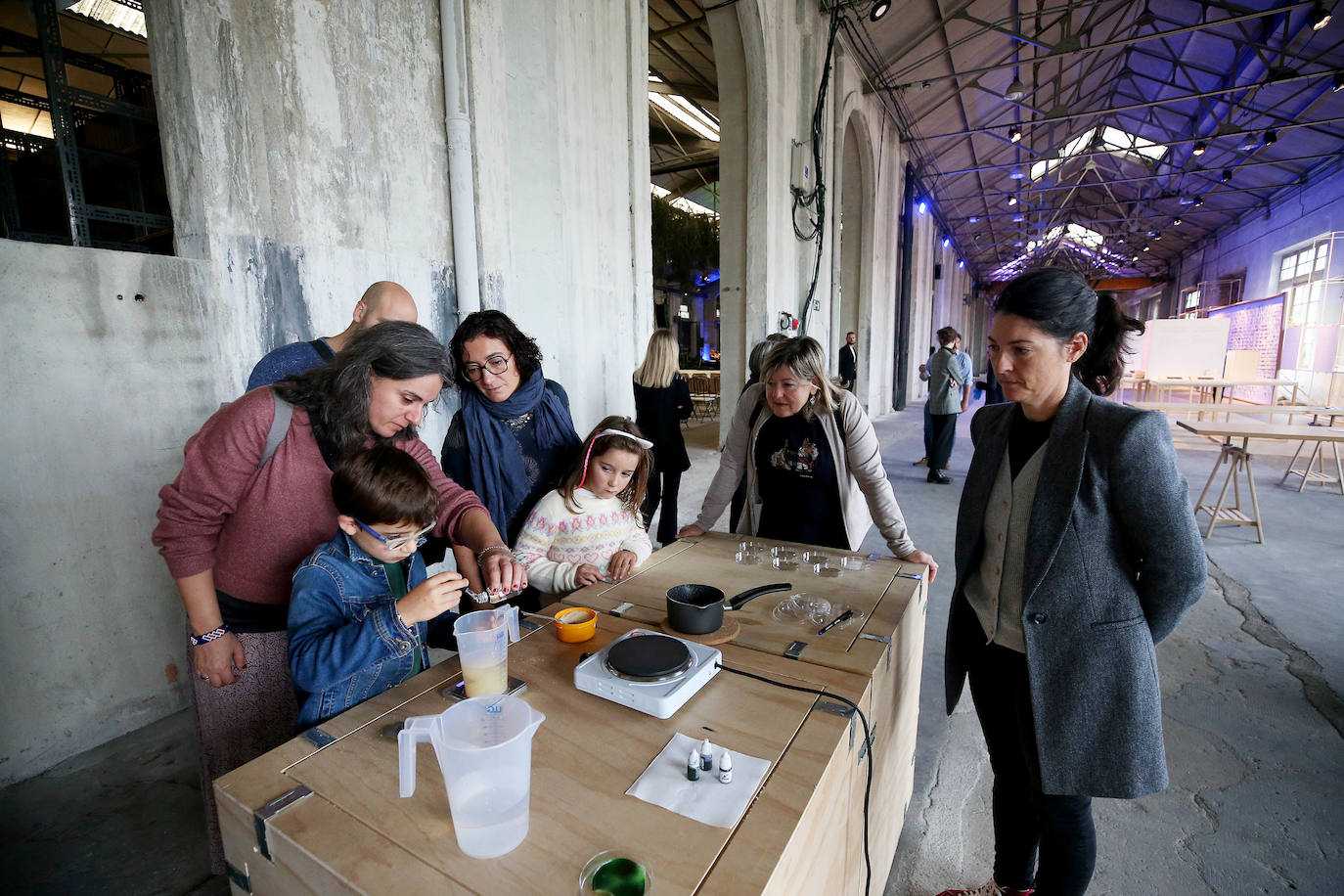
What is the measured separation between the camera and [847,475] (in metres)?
2.24

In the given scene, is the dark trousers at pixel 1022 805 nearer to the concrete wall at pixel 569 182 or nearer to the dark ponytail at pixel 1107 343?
the dark ponytail at pixel 1107 343

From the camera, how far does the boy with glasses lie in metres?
1.17

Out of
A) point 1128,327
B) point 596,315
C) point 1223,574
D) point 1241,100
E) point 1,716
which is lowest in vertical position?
point 1223,574

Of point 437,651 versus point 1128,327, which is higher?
point 1128,327

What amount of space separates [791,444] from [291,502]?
158 cm

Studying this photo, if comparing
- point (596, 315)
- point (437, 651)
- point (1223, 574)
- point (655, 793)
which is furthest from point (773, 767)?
point (1223, 574)

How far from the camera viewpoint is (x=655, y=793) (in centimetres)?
89

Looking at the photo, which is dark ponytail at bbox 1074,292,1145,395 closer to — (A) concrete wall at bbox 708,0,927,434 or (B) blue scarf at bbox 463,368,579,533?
(B) blue scarf at bbox 463,368,579,533

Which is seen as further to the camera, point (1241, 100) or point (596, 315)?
point (1241, 100)

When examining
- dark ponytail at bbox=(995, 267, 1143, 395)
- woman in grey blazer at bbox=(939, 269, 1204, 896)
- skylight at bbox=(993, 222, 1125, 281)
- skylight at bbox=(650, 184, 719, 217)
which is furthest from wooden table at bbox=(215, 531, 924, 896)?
skylight at bbox=(993, 222, 1125, 281)

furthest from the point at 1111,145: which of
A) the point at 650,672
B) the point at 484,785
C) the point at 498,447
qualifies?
the point at 484,785

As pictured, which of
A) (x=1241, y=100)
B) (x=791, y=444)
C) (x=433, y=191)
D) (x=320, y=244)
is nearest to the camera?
(x=791, y=444)

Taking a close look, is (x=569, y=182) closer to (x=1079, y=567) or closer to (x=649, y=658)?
(x=649, y=658)

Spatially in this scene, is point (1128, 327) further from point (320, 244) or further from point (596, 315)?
point (596, 315)
